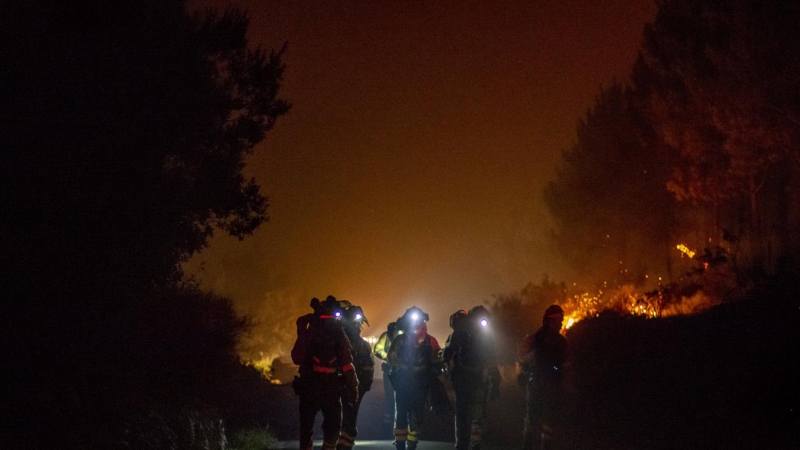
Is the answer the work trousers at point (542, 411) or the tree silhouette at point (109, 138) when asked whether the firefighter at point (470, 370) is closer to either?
the work trousers at point (542, 411)

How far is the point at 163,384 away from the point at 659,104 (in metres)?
17.4

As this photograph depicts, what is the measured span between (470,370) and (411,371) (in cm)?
77

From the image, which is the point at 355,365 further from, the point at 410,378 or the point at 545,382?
the point at 545,382

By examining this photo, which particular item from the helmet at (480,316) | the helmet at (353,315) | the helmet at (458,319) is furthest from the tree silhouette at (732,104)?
the helmet at (353,315)

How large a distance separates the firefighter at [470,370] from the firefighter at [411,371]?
32 centimetres

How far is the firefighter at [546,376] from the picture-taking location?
40.0 ft

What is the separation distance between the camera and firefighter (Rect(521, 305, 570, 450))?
1220cm

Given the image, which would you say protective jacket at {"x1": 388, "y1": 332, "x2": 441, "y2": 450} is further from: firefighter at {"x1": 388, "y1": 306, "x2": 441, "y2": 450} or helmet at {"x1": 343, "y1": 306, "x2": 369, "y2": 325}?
helmet at {"x1": 343, "y1": 306, "x2": 369, "y2": 325}

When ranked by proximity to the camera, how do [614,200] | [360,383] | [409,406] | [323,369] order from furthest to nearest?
[614,200] → [360,383] → [409,406] → [323,369]

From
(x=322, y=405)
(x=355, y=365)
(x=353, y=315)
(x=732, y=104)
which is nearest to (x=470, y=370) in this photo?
(x=355, y=365)

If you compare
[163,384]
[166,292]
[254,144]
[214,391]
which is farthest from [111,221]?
[254,144]

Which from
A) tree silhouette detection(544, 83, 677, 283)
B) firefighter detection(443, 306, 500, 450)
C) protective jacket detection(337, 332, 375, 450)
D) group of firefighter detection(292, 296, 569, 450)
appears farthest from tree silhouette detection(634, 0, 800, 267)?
protective jacket detection(337, 332, 375, 450)

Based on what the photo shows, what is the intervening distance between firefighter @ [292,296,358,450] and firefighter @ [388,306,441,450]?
166 cm

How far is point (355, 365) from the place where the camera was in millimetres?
12594
